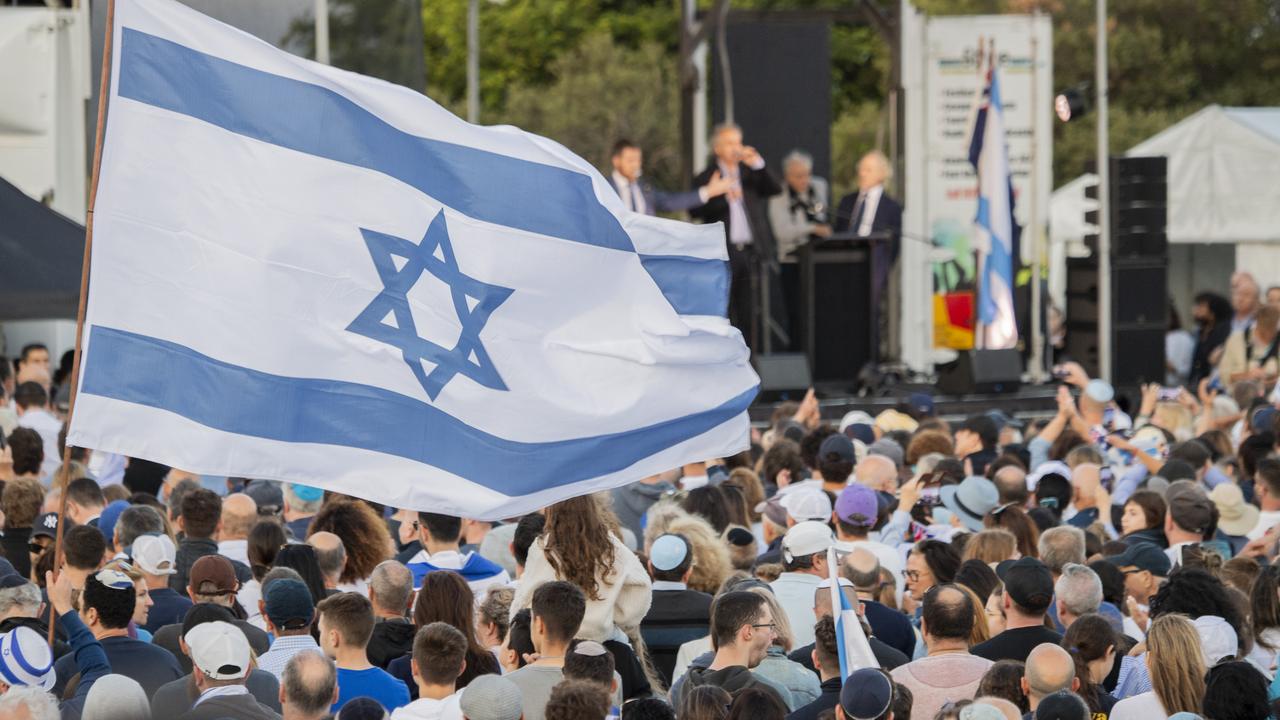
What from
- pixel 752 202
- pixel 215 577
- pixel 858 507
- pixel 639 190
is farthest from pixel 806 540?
pixel 752 202

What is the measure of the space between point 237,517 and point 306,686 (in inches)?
116

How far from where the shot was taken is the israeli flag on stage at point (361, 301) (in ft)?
19.6

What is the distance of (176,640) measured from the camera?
6.62 metres

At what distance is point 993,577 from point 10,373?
8.76 m

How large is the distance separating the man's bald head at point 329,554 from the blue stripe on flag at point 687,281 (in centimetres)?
157

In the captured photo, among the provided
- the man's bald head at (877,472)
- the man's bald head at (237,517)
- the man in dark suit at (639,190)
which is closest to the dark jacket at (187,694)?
the man's bald head at (237,517)

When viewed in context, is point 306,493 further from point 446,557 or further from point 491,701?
point 491,701

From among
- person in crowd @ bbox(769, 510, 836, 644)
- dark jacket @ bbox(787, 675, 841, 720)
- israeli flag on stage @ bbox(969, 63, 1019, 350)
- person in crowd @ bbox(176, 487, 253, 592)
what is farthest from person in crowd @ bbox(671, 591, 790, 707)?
israeli flag on stage @ bbox(969, 63, 1019, 350)

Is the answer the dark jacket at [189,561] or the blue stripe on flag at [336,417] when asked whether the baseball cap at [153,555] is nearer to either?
the dark jacket at [189,561]

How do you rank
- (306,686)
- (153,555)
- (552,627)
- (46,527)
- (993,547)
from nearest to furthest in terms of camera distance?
(306,686), (552,627), (153,555), (993,547), (46,527)

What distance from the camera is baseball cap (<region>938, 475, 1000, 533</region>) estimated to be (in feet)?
28.4

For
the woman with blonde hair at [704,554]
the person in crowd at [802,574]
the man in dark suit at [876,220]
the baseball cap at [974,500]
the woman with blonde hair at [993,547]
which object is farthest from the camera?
the man in dark suit at [876,220]

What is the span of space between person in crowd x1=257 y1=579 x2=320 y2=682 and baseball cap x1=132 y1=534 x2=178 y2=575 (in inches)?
33.3

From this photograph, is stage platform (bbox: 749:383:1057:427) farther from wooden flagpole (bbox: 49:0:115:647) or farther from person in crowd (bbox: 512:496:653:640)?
wooden flagpole (bbox: 49:0:115:647)
